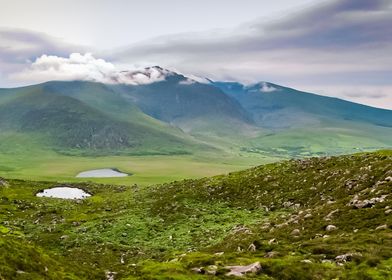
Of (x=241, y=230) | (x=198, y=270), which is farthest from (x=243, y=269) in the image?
(x=241, y=230)

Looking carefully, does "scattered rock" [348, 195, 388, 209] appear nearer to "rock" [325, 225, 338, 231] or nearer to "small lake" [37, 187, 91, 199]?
"rock" [325, 225, 338, 231]

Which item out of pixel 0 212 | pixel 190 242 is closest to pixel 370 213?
pixel 190 242

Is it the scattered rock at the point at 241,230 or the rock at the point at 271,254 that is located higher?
the rock at the point at 271,254

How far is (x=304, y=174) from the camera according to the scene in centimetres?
6538

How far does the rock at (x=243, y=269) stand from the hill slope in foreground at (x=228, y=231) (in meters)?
0.09

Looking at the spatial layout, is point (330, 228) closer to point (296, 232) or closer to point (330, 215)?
point (296, 232)

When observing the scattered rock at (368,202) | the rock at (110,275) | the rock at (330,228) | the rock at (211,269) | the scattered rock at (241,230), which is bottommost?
the scattered rock at (241,230)

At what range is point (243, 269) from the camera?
2703cm

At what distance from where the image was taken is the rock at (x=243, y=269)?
1032 inches

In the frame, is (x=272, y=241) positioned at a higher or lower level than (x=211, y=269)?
lower

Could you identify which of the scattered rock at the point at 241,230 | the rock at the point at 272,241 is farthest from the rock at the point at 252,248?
the scattered rock at the point at 241,230

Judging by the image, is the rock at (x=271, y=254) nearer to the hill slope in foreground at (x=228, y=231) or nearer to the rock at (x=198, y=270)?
the hill slope in foreground at (x=228, y=231)

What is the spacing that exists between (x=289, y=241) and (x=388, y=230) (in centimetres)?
714

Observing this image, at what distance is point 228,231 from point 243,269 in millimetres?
21764
